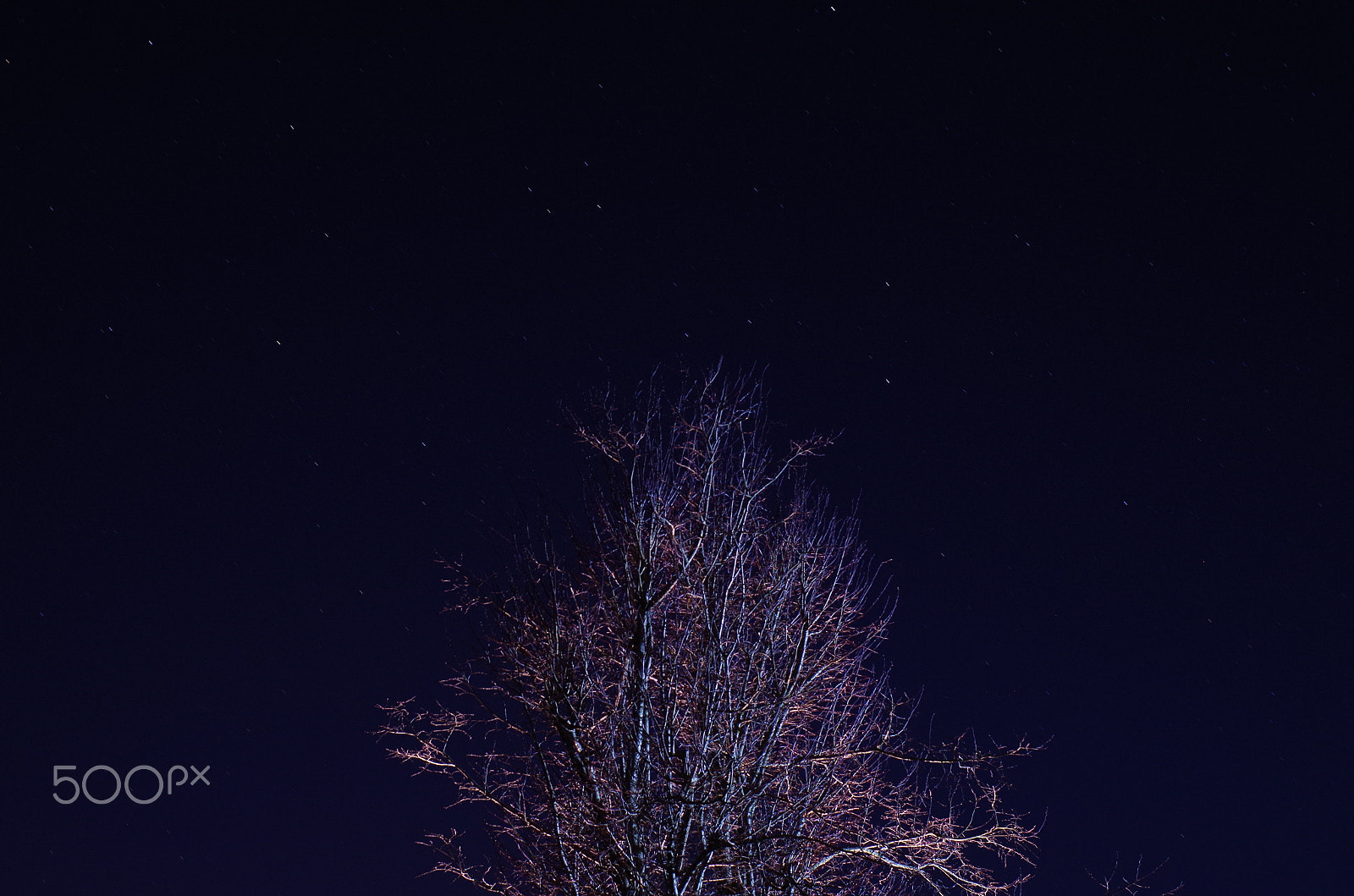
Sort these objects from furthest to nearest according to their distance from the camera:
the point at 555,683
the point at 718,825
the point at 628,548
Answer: the point at 628,548 → the point at 555,683 → the point at 718,825

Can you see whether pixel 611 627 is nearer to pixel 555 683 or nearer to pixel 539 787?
pixel 555 683

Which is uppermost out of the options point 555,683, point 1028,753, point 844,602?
point 844,602

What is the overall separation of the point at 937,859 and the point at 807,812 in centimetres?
150

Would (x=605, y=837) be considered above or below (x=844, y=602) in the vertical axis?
below

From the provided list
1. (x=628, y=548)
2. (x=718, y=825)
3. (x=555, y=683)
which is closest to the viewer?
(x=718, y=825)

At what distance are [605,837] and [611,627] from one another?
94.2 inches

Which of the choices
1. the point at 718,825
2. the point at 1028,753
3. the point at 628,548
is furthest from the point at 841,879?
the point at 628,548

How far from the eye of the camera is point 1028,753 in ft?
42.0

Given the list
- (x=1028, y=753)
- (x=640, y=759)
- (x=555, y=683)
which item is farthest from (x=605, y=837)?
(x=1028, y=753)

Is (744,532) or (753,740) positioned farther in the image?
(744,532)

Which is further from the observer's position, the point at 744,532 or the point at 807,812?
the point at 744,532

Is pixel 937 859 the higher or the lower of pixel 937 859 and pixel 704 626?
the lower

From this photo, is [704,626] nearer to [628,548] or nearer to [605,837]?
[628,548]

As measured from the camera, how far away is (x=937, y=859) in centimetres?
1264
